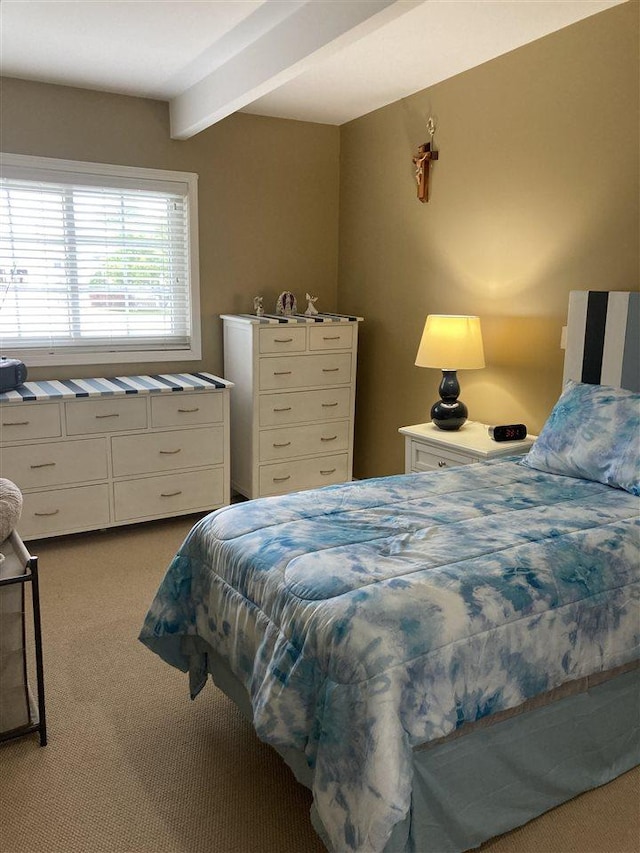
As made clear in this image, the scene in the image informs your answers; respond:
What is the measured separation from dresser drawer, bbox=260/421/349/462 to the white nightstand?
91 centimetres

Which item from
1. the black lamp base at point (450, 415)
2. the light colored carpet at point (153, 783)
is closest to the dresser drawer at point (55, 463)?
the light colored carpet at point (153, 783)

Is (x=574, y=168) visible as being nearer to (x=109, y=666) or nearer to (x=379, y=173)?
(x=379, y=173)

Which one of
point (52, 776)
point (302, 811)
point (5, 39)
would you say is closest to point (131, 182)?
point (5, 39)

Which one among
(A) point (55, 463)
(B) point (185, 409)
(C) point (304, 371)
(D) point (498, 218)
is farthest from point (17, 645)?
(D) point (498, 218)

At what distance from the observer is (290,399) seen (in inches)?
167

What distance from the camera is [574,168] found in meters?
3.07

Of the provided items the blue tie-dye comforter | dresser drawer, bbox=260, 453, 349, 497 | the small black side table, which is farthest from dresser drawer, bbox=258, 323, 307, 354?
the small black side table

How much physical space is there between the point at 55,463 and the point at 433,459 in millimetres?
1923

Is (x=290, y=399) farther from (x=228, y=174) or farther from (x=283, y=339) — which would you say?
(x=228, y=174)

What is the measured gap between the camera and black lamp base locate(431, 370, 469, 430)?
347 cm

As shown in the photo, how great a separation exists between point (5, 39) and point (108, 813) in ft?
10.4

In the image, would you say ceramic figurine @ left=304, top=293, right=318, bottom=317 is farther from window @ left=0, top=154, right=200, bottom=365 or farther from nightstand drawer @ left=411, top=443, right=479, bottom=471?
nightstand drawer @ left=411, top=443, right=479, bottom=471

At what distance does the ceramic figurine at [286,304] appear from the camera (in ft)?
14.7

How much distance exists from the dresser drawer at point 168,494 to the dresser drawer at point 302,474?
32 centimetres
